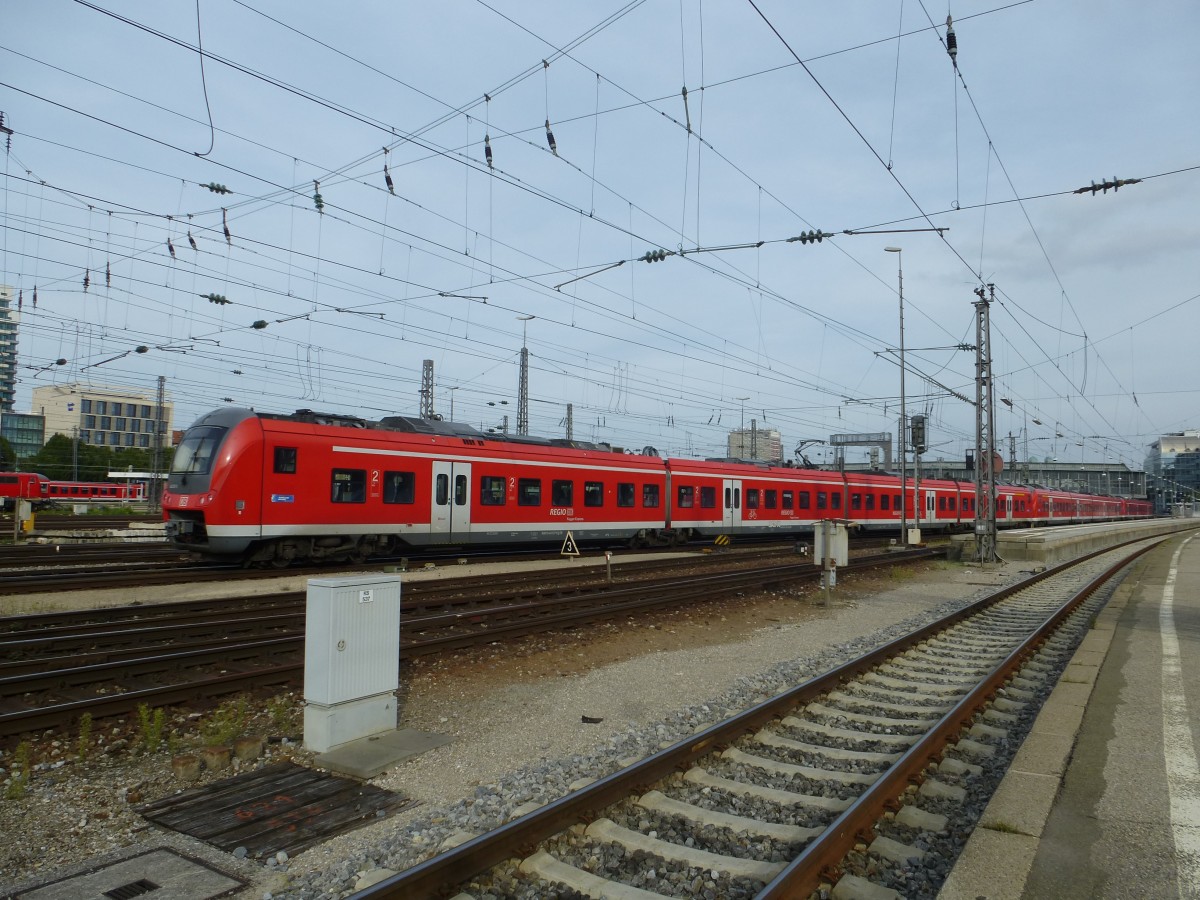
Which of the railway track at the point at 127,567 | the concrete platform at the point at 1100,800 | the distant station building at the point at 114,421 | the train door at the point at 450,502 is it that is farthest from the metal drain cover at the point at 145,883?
the distant station building at the point at 114,421

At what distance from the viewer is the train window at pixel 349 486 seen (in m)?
16.9

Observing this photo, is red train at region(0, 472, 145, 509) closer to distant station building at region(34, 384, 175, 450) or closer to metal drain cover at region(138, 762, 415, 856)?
distant station building at region(34, 384, 175, 450)

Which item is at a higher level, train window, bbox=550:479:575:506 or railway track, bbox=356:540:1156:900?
train window, bbox=550:479:575:506

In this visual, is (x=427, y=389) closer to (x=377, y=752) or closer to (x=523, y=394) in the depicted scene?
(x=523, y=394)

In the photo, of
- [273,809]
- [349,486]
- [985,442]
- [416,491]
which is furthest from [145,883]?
[985,442]

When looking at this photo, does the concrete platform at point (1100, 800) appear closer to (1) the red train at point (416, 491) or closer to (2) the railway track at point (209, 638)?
(2) the railway track at point (209, 638)

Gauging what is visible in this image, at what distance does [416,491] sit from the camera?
1852cm

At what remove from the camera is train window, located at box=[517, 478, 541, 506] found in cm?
2103

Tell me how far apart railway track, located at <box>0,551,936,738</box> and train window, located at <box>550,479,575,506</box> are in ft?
21.7

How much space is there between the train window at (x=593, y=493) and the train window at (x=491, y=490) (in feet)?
10.8

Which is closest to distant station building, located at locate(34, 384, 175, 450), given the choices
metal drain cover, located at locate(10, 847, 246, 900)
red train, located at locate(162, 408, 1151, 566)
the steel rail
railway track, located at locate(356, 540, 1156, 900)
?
red train, located at locate(162, 408, 1151, 566)

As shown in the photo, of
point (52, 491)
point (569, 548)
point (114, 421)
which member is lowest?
point (569, 548)

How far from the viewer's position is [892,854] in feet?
13.7

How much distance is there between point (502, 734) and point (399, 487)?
40.4 ft
